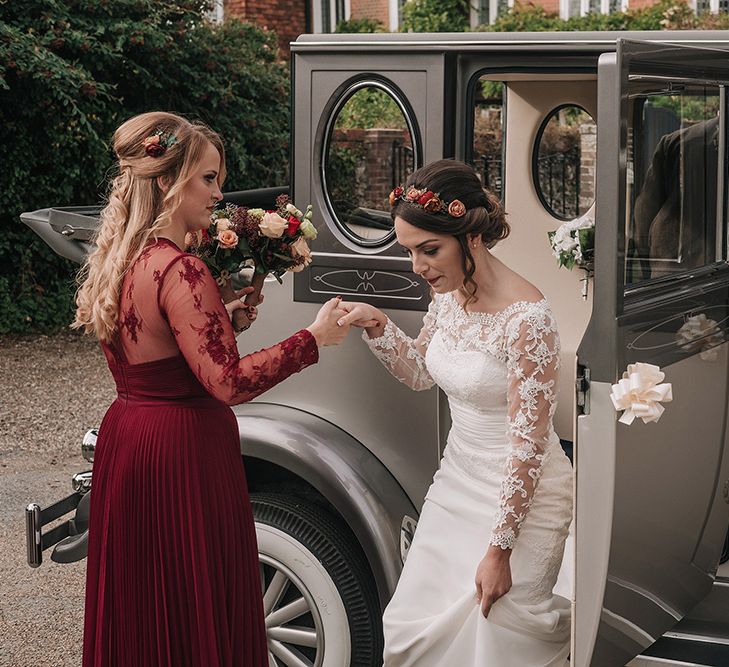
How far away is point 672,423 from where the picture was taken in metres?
3.09

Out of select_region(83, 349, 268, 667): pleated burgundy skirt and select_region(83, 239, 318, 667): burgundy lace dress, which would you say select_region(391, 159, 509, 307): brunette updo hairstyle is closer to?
select_region(83, 239, 318, 667): burgundy lace dress

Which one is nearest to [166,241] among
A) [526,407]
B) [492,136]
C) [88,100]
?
[526,407]

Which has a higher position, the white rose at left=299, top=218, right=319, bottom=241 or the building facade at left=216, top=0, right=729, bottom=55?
the building facade at left=216, top=0, right=729, bottom=55

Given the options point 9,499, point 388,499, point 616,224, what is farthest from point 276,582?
point 9,499

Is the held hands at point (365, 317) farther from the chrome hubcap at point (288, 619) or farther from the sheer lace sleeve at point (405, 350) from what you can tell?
the chrome hubcap at point (288, 619)

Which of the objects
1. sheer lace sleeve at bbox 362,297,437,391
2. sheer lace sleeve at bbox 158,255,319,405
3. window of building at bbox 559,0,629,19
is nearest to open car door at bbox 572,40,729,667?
sheer lace sleeve at bbox 362,297,437,391

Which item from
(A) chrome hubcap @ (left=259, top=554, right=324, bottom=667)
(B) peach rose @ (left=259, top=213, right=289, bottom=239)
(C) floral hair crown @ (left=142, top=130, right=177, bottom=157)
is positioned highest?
(C) floral hair crown @ (left=142, top=130, right=177, bottom=157)

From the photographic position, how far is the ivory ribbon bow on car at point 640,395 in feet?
8.80

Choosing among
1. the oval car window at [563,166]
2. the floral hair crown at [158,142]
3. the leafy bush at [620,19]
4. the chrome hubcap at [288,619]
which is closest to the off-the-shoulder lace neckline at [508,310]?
the floral hair crown at [158,142]

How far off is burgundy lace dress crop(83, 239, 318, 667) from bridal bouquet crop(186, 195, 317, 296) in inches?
10.2

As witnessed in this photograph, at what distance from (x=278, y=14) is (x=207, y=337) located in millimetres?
16946

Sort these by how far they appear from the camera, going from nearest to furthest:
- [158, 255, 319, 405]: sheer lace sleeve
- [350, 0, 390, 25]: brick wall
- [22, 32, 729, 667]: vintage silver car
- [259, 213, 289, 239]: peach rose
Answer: [22, 32, 729, 667]: vintage silver car → [158, 255, 319, 405]: sheer lace sleeve → [259, 213, 289, 239]: peach rose → [350, 0, 390, 25]: brick wall

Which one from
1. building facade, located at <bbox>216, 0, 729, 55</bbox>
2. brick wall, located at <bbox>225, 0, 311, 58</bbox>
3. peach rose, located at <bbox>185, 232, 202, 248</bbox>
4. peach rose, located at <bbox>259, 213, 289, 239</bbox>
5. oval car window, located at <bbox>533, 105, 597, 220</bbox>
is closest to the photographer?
peach rose, located at <bbox>259, 213, 289, 239</bbox>

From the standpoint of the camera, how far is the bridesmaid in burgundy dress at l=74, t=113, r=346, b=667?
2.97 meters
